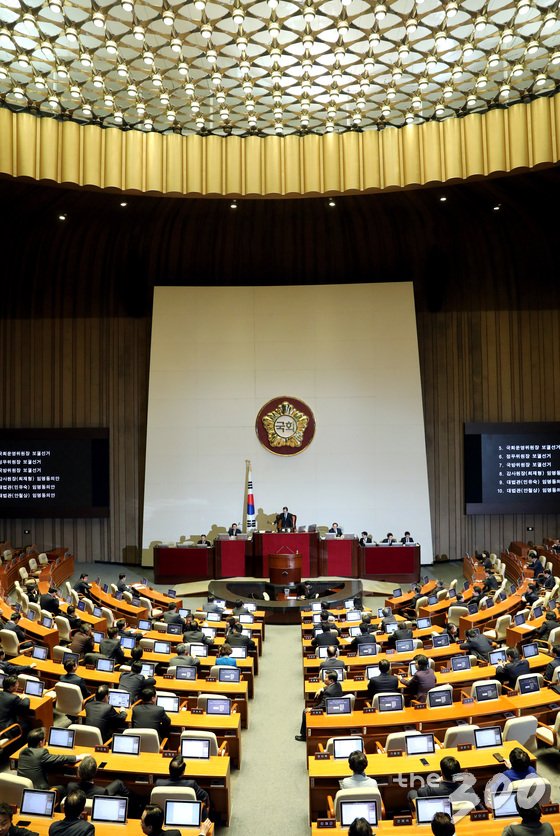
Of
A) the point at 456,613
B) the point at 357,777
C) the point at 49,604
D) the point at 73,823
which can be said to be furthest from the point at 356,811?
the point at 49,604

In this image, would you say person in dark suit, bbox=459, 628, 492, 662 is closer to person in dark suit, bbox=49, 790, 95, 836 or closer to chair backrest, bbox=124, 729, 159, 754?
chair backrest, bbox=124, 729, 159, 754

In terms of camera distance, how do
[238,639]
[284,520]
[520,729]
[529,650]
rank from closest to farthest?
[520,729] < [529,650] < [238,639] < [284,520]

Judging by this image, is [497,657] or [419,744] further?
[497,657]

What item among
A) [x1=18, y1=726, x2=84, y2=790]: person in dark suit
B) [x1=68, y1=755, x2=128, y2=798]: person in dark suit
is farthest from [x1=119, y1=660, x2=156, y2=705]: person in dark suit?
[x1=68, y1=755, x2=128, y2=798]: person in dark suit

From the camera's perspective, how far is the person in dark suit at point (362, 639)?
8977 millimetres

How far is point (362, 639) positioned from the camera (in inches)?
356

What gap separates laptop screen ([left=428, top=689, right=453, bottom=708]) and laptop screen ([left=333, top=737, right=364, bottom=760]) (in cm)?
136

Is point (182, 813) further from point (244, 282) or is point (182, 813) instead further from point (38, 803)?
point (244, 282)

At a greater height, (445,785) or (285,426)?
(285,426)

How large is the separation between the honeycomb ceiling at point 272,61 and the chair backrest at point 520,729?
396 inches

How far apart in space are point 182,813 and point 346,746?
1.58 metres

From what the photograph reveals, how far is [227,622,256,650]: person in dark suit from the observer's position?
9258mm

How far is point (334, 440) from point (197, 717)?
12144 mm

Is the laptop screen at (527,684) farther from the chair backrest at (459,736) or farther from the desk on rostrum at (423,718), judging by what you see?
the chair backrest at (459,736)
